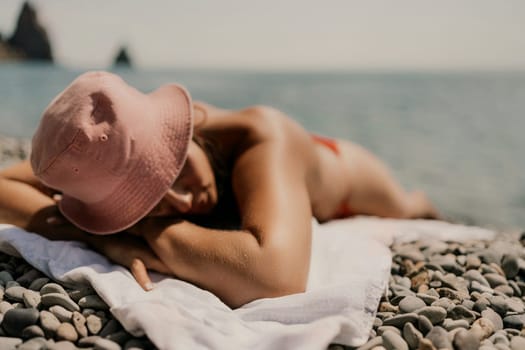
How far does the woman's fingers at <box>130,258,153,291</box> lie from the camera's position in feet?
6.97

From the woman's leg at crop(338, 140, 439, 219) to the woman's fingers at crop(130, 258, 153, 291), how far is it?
1.66 m

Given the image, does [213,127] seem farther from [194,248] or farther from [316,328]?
[316,328]

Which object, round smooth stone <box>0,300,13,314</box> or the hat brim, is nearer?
round smooth stone <box>0,300,13,314</box>

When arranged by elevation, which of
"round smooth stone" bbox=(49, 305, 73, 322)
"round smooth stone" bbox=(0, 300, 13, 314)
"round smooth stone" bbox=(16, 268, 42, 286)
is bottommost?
"round smooth stone" bbox=(16, 268, 42, 286)

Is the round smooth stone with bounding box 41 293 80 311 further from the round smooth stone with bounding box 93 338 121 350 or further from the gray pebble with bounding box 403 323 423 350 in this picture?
the gray pebble with bounding box 403 323 423 350

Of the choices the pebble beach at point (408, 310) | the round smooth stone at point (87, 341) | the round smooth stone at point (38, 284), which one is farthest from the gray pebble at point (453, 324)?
the round smooth stone at point (38, 284)

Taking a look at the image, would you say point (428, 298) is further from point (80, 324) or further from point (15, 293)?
point (15, 293)

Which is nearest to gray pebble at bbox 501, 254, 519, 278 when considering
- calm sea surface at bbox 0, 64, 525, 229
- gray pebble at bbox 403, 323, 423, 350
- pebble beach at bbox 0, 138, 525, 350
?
pebble beach at bbox 0, 138, 525, 350

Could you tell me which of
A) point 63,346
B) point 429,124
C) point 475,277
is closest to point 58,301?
point 63,346

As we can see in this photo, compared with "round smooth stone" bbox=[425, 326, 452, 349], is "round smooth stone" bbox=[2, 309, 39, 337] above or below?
below

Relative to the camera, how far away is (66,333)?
1781 millimetres

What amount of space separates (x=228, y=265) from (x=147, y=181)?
0.47 metres

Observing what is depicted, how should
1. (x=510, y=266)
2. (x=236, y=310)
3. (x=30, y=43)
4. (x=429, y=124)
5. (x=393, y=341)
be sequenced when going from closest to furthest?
(x=393, y=341)
(x=236, y=310)
(x=510, y=266)
(x=429, y=124)
(x=30, y=43)

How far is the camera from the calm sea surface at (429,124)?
297 inches
